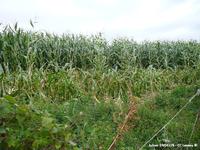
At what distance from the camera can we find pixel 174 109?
5.52 meters

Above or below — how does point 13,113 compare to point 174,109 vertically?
above

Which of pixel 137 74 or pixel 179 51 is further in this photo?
pixel 179 51

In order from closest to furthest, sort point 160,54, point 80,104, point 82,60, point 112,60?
1. point 80,104
2. point 82,60
3. point 112,60
4. point 160,54

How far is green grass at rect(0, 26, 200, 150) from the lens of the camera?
1921 mm

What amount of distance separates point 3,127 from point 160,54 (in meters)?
12.2

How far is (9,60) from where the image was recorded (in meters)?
8.92

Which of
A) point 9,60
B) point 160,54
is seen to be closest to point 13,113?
point 9,60

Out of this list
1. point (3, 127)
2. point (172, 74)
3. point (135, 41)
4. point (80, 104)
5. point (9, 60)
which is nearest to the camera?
point (3, 127)

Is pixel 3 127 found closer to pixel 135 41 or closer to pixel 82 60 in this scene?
pixel 82 60

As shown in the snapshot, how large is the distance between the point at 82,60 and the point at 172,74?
2647 millimetres

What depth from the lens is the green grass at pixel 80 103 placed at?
192cm

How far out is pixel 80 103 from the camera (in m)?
5.53

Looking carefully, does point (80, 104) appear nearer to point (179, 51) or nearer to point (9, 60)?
point (9, 60)

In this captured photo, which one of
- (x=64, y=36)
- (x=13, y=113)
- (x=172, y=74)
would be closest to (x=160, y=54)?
(x=64, y=36)
